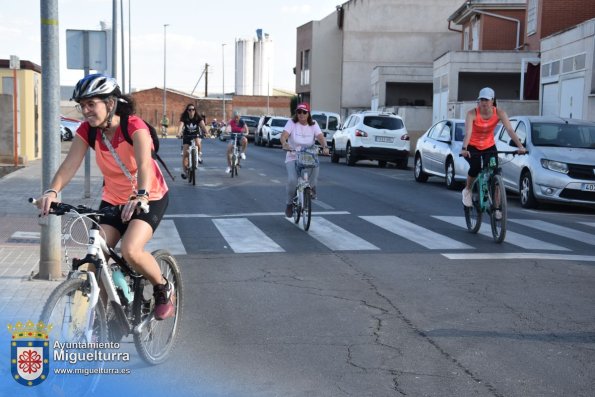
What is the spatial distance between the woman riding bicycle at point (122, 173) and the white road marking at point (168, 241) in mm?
4733

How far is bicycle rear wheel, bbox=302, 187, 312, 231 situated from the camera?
12.3 meters

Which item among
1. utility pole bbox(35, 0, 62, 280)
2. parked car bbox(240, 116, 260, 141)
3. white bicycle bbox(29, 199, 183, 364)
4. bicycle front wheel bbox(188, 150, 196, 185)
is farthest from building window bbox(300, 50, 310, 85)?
white bicycle bbox(29, 199, 183, 364)

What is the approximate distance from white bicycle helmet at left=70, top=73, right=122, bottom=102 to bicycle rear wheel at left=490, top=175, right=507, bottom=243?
7.02 m

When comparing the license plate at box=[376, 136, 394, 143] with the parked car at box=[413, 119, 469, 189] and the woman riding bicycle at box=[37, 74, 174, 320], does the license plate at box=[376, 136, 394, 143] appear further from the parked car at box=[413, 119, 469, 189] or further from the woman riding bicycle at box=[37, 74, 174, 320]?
the woman riding bicycle at box=[37, 74, 174, 320]

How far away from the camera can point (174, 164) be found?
1116 inches

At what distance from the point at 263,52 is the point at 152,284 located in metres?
105

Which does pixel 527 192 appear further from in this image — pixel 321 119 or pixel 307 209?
pixel 321 119

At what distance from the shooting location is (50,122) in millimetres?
8250

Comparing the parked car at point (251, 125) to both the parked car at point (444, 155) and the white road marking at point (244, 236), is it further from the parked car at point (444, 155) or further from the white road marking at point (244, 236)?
the white road marking at point (244, 236)

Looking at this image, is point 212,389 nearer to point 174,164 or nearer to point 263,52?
point 174,164

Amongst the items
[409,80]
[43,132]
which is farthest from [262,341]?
[409,80]

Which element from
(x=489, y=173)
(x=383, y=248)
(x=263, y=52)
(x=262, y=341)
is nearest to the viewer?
(x=262, y=341)

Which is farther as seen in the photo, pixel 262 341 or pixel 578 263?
pixel 578 263

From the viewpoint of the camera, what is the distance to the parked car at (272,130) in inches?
1887
